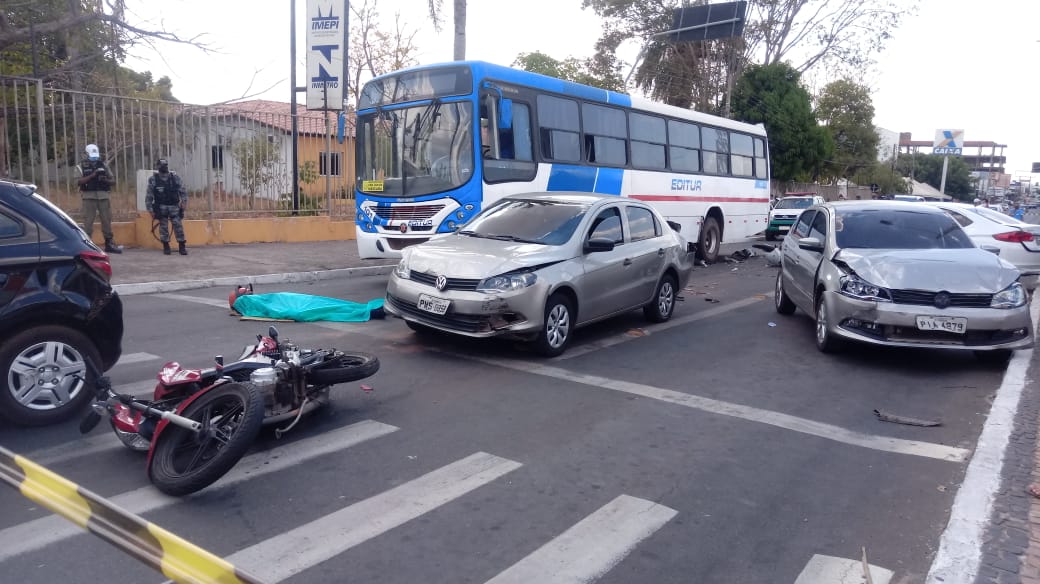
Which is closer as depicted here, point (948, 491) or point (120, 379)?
point (948, 491)

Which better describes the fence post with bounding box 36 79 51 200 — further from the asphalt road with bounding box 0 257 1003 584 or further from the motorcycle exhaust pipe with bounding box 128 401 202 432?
the motorcycle exhaust pipe with bounding box 128 401 202 432

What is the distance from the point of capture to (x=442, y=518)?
4.26 metres

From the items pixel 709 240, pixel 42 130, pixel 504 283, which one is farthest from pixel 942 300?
pixel 42 130

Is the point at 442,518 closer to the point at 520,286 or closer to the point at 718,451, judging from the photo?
the point at 718,451

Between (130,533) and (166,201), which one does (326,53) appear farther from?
(130,533)

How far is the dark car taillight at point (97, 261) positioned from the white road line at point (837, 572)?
202 inches

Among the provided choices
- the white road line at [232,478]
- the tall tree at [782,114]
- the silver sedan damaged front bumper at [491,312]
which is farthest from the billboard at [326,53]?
the tall tree at [782,114]

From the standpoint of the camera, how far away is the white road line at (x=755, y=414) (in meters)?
5.69

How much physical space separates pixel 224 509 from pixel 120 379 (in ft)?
10.1

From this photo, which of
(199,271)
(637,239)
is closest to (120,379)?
(637,239)

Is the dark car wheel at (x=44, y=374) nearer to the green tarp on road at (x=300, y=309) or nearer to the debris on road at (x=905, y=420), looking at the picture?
the green tarp on road at (x=300, y=309)

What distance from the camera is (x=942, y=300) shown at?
7703 millimetres

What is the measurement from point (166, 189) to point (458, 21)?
27.2 ft

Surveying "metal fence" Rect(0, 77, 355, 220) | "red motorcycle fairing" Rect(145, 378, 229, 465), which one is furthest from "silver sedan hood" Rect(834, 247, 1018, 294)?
"metal fence" Rect(0, 77, 355, 220)
